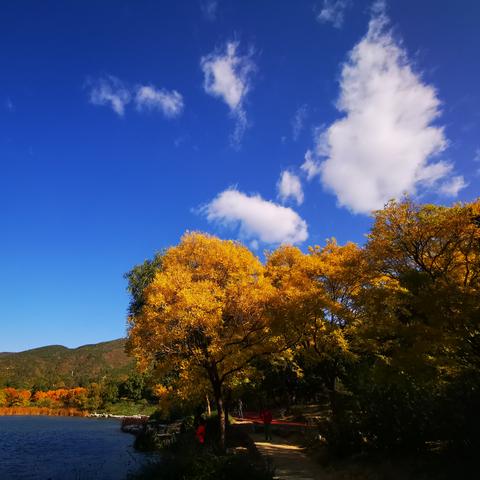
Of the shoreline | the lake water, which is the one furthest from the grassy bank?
the lake water

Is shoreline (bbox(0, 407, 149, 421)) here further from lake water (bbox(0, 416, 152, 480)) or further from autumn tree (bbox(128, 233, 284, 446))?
autumn tree (bbox(128, 233, 284, 446))

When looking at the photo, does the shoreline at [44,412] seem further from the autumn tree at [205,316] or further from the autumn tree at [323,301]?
the autumn tree at [205,316]

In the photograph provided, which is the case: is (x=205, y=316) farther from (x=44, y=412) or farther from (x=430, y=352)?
(x=44, y=412)

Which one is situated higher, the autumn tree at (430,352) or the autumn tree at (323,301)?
the autumn tree at (323,301)

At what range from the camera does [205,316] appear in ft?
59.7

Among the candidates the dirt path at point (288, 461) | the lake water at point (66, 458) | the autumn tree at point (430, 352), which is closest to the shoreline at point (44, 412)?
the lake water at point (66, 458)

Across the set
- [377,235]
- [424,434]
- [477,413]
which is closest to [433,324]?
[424,434]

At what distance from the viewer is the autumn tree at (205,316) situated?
18.5 metres

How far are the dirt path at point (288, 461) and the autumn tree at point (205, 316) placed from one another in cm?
265

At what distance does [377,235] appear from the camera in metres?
22.9

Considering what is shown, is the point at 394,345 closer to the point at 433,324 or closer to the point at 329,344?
the point at 433,324

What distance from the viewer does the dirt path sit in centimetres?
1490

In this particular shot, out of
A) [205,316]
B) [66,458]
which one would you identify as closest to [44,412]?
[66,458]

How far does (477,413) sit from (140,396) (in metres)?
98.1
